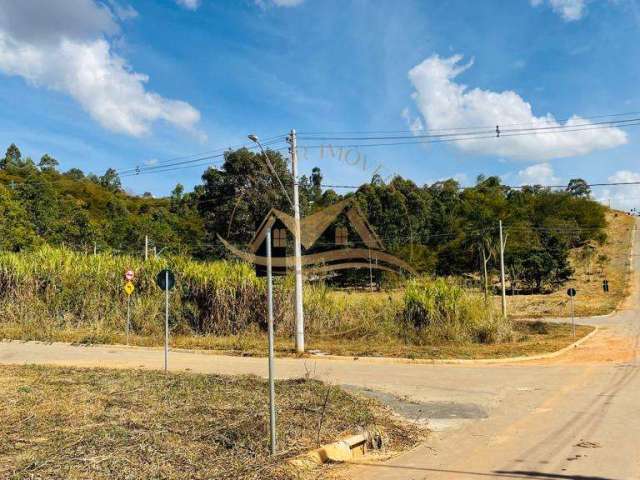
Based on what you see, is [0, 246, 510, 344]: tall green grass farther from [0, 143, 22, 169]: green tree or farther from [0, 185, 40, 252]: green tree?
[0, 143, 22, 169]: green tree

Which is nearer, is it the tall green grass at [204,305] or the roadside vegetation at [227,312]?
the roadside vegetation at [227,312]

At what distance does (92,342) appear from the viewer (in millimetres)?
20094

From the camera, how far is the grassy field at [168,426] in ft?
17.3

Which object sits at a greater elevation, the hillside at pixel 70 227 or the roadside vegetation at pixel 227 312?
the hillside at pixel 70 227

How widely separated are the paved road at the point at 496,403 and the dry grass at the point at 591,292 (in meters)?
18.7

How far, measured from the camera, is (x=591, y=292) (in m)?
51.3

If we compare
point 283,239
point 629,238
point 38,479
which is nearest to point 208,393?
point 38,479

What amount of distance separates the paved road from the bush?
10.4 ft

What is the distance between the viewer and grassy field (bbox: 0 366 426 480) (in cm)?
526

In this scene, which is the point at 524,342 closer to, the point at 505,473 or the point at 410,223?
the point at 505,473

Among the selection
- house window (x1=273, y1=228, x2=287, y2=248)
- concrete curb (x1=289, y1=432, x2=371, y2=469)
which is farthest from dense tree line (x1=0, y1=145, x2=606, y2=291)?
concrete curb (x1=289, y1=432, x2=371, y2=469)

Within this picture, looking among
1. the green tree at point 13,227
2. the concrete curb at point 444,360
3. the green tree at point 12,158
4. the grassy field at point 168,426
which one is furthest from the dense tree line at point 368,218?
the green tree at point 12,158

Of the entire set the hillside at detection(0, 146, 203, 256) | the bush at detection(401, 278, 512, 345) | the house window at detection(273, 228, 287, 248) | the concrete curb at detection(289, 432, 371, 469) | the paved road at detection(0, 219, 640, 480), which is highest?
the hillside at detection(0, 146, 203, 256)

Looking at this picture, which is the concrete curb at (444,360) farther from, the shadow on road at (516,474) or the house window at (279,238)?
the house window at (279,238)
